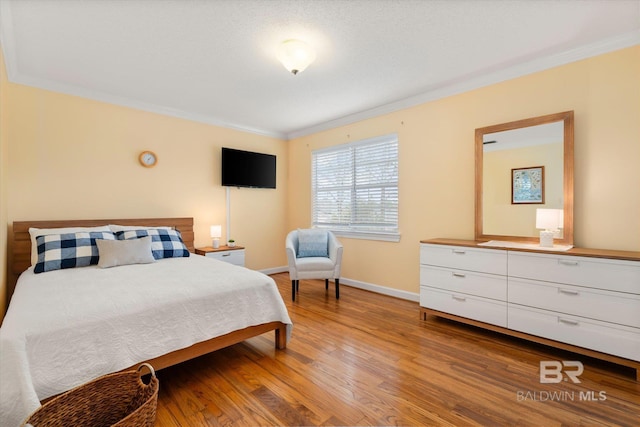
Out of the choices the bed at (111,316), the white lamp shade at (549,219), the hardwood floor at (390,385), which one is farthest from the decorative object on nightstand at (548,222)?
the bed at (111,316)

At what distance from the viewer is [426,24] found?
7.37 ft

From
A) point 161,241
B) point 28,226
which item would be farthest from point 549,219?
point 28,226

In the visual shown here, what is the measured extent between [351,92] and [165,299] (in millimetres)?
2893

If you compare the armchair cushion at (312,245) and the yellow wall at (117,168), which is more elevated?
the yellow wall at (117,168)

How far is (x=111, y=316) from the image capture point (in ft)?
5.65

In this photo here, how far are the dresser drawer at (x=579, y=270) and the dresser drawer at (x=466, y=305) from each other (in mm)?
351

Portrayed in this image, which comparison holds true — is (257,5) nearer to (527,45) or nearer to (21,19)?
(21,19)

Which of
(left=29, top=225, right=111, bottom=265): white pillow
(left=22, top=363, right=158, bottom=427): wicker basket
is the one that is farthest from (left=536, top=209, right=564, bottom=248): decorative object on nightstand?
(left=29, top=225, right=111, bottom=265): white pillow

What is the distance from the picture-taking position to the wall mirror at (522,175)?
2652 mm

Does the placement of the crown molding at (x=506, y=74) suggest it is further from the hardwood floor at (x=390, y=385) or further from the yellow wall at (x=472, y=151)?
the hardwood floor at (x=390, y=385)

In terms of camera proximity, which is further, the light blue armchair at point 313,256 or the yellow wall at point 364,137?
the light blue armchair at point 313,256

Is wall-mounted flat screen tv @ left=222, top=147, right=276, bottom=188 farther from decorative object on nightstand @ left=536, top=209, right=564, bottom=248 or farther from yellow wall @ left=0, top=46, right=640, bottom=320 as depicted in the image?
decorative object on nightstand @ left=536, top=209, right=564, bottom=248

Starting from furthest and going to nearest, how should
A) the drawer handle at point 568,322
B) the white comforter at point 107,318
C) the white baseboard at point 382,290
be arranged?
the white baseboard at point 382,290
the drawer handle at point 568,322
the white comforter at point 107,318

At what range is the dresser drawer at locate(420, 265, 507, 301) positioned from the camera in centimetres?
267
